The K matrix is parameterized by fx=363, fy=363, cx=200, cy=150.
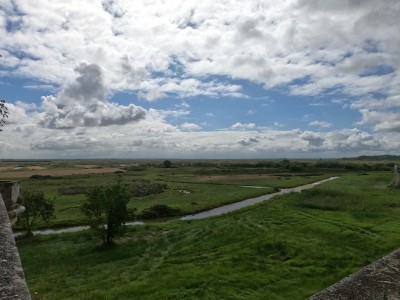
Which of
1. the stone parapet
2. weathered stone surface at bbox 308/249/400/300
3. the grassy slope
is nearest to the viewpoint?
weathered stone surface at bbox 308/249/400/300

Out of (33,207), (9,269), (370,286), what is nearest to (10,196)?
(9,269)

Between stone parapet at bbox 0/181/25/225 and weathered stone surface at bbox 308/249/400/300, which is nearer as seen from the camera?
weathered stone surface at bbox 308/249/400/300

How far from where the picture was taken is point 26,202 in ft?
129

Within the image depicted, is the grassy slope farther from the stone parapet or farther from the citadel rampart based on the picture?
the citadel rampart

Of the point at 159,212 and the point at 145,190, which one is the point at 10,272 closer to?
the point at 159,212

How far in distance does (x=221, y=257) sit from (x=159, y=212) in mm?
25467

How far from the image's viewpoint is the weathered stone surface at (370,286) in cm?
840

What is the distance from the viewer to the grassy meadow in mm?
21531

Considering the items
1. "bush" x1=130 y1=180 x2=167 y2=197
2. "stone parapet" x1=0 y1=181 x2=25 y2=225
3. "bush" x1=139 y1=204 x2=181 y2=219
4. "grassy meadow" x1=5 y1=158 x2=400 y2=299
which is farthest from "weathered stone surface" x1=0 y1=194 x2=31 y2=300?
"bush" x1=130 y1=180 x2=167 y2=197

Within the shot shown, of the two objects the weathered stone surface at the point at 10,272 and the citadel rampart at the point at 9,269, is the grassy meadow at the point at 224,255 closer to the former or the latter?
the citadel rampart at the point at 9,269

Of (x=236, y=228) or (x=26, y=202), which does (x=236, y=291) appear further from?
(x=26, y=202)

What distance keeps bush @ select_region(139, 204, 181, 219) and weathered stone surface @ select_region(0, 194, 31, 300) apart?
4306 cm

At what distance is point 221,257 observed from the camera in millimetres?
27594

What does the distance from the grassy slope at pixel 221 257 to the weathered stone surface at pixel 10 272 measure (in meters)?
13.7
